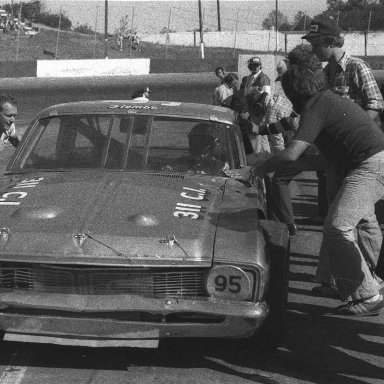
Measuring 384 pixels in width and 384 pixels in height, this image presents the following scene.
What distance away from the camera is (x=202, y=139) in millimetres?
6418

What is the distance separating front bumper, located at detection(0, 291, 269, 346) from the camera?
4.63 meters

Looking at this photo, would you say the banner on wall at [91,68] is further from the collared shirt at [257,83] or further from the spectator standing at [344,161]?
the spectator standing at [344,161]

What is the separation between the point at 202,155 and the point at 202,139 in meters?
0.16

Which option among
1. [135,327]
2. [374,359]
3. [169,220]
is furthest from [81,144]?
[374,359]

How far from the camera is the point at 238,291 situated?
15.5ft

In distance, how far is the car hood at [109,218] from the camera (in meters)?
4.68

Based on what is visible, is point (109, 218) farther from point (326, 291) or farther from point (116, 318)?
point (326, 291)

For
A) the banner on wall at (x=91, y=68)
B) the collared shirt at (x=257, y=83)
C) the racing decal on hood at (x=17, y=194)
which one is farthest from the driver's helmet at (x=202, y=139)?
the banner on wall at (x=91, y=68)

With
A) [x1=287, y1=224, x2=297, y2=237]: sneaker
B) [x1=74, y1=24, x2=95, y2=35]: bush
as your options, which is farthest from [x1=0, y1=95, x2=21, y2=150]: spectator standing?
[x1=74, y1=24, x2=95, y2=35]: bush

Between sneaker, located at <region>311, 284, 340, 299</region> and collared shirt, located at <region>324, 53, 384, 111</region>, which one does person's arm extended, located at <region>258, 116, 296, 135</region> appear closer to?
collared shirt, located at <region>324, 53, 384, 111</region>

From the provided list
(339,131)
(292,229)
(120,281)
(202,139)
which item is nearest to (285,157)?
(339,131)

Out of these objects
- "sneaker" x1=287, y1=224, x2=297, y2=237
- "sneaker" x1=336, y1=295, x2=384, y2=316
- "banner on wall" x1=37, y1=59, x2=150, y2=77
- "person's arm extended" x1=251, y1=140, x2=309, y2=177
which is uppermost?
"person's arm extended" x1=251, y1=140, x2=309, y2=177

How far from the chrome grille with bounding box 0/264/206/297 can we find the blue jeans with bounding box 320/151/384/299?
3.36 feet

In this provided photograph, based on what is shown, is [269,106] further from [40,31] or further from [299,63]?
[40,31]
